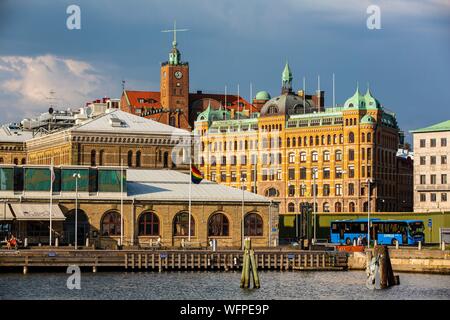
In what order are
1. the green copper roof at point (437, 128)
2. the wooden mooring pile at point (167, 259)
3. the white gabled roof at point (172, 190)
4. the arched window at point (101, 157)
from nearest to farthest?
the wooden mooring pile at point (167, 259) → the white gabled roof at point (172, 190) → the arched window at point (101, 157) → the green copper roof at point (437, 128)

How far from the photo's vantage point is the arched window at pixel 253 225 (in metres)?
132

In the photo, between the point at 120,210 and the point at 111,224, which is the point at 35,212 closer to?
the point at 111,224

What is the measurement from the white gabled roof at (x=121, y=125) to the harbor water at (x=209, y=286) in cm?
4807

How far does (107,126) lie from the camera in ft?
497

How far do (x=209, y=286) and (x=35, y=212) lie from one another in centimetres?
3330

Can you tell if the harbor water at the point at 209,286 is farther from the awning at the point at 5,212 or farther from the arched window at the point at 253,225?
the arched window at the point at 253,225

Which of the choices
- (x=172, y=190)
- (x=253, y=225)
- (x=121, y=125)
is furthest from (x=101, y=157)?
(x=253, y=225)

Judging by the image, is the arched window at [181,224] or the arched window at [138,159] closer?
the arched window at [181,224]

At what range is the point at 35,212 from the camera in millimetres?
120375

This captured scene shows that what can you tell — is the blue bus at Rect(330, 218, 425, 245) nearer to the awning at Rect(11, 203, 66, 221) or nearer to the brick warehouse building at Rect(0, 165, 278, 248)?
the brick warehouse building at Rect(0, 165, 278, 248)

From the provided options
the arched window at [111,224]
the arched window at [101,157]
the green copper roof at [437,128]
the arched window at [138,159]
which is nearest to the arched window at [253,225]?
the arched window at [111,224]

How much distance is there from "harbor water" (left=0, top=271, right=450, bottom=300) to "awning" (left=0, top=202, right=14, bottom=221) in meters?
18.5
